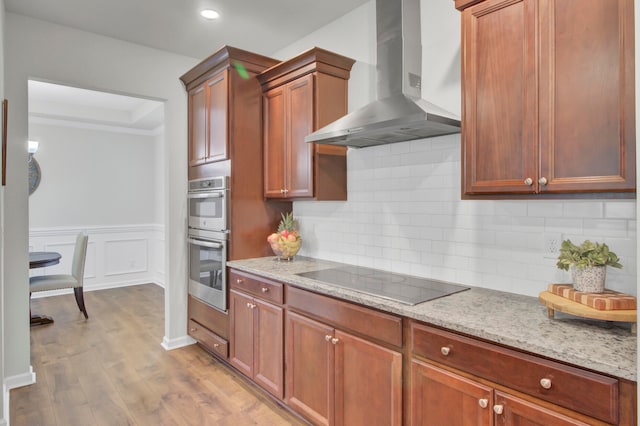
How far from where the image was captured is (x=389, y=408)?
1.83 m

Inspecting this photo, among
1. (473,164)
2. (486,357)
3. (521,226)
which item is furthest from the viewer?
(521,226)

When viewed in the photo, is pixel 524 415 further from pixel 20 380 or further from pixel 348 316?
pixel 20 380

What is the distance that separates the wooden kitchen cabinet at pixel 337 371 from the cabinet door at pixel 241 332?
1.51ft

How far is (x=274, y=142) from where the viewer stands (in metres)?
3.18

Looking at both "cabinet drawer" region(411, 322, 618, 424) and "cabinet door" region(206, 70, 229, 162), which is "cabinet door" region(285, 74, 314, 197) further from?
"cabinet drawer" region(411, 322, 618, 424)

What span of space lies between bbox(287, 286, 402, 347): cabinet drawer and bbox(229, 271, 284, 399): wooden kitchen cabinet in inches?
8.4

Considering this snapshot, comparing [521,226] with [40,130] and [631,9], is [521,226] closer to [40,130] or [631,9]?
[631,9]

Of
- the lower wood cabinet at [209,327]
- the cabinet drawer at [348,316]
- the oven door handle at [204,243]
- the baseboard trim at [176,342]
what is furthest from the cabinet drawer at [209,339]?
the cabinet drawer at [348,316]

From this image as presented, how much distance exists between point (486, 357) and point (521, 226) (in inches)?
32.6

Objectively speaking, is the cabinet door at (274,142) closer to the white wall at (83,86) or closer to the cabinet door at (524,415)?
the white wall at (83,86)

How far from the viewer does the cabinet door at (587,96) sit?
1378mm

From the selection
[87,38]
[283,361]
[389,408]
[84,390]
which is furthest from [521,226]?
[87,38]

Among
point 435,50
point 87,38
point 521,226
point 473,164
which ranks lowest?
point 521,226

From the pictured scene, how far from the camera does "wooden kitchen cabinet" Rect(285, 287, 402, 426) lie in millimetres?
1847
